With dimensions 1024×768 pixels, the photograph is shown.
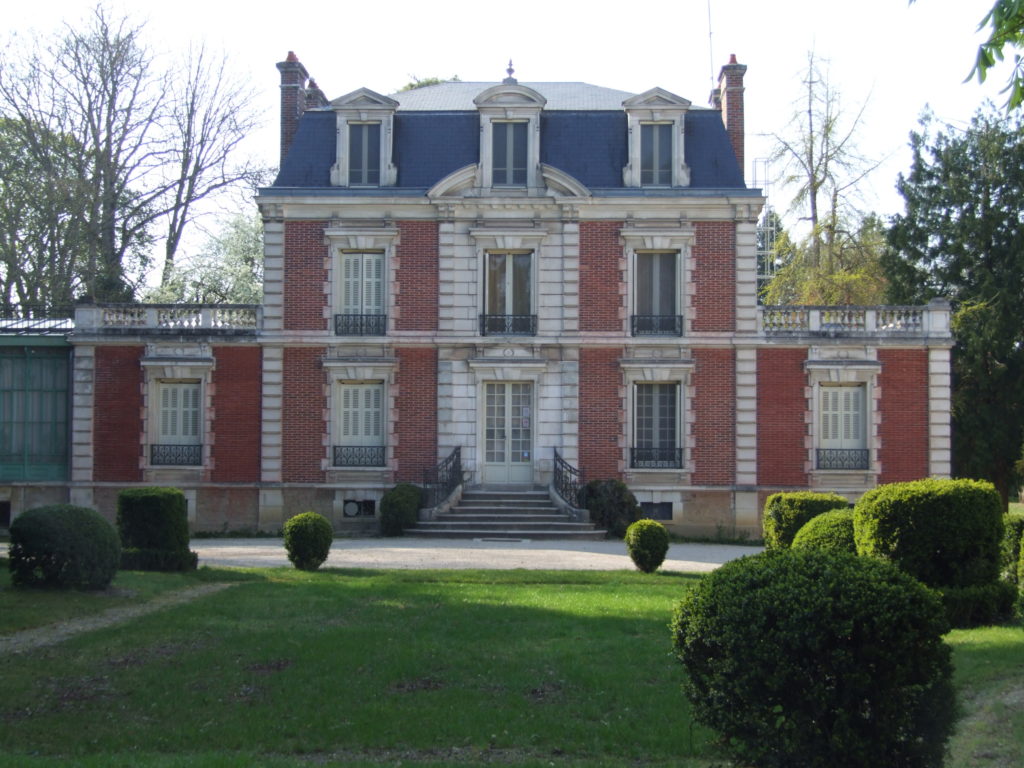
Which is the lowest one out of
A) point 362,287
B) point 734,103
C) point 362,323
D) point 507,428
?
point 507,428

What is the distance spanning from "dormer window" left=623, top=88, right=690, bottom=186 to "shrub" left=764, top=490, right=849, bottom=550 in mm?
9270

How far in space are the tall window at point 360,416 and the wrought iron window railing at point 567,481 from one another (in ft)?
12.9

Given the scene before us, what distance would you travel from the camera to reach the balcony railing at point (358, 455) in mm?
25047

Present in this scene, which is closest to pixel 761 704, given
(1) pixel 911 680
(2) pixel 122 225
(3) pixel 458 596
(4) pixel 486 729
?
(1) pixel 911 680

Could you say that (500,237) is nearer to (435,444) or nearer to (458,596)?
(435,444)

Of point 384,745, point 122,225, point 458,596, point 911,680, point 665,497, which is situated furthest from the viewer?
point 122,225

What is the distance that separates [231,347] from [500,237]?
6.38 meters

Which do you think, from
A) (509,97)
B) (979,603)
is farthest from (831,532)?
(509,97)

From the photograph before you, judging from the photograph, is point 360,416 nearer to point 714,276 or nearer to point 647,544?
point 714,276

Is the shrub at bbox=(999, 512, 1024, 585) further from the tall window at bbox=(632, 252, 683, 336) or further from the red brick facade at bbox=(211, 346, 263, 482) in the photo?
the red brick facade at bbox=(211, 346, 263, 482)

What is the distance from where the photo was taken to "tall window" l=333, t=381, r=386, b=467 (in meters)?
25.2

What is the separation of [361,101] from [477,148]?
109 inches

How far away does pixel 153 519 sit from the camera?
16.1 metres

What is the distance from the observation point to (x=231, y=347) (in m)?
25.1
